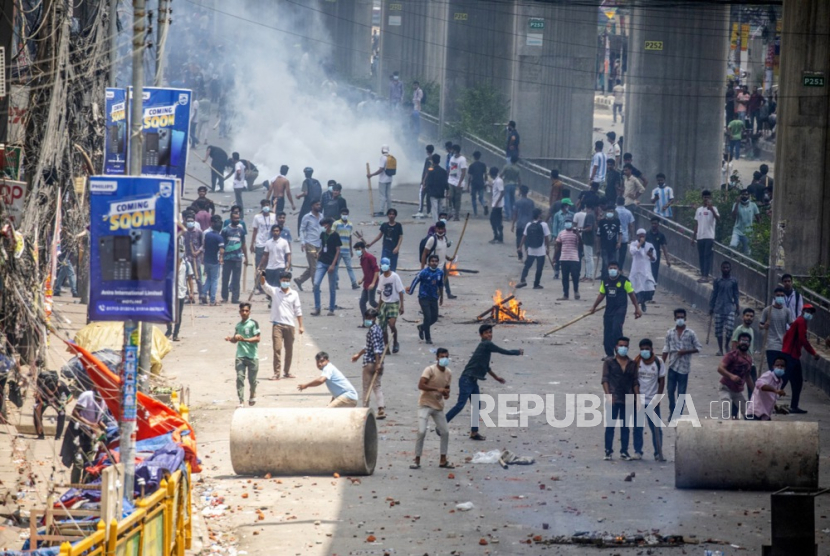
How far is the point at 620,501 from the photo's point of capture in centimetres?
1441

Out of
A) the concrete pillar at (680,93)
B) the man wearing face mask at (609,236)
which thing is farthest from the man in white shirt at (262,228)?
the concrete pillar at (680,93)

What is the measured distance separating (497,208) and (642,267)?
22.4ft

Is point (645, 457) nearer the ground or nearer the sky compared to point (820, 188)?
nearer the ground

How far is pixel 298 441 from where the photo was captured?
48.8 feet

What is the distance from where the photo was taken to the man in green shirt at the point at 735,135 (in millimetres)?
42438

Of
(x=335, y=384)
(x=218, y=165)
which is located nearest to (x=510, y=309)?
(x=335, y=384)

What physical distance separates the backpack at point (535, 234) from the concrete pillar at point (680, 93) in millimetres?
9169

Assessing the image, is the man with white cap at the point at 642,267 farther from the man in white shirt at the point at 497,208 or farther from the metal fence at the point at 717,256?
the man in white shirt at the point at 497,208

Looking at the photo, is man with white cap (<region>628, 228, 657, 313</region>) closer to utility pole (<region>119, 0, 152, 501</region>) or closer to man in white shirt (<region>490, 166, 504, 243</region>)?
man in white shirt (<region>490, 166, 504, 243</region>)

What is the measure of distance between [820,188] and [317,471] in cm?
1295

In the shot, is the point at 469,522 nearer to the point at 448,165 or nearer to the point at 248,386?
the point at 248,386

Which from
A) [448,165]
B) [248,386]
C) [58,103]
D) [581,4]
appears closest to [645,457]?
[248,386]

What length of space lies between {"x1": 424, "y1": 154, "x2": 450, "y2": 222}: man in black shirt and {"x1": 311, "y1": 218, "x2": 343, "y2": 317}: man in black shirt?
7546mm

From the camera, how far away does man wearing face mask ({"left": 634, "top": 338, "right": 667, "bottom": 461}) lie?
16125 mm
